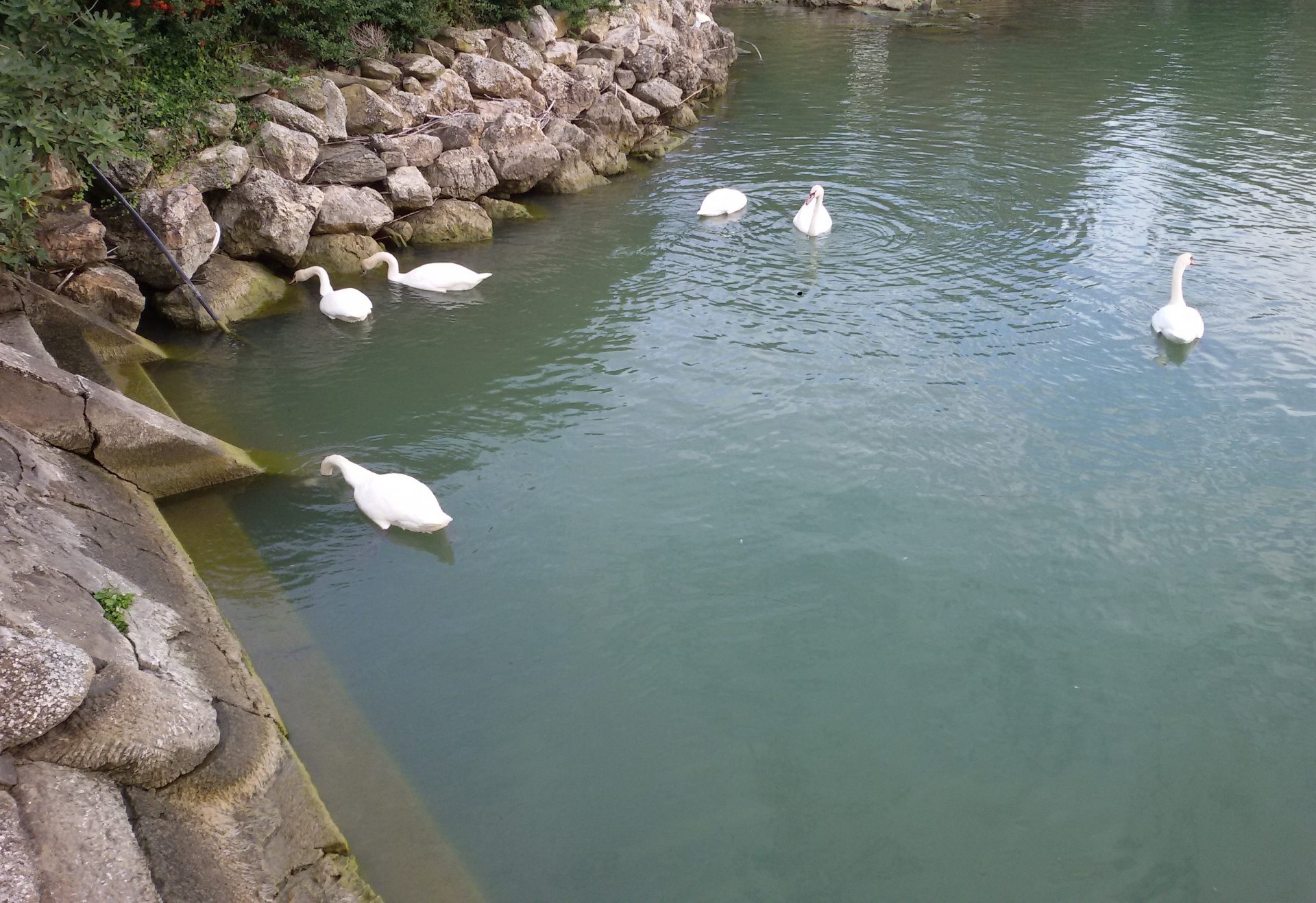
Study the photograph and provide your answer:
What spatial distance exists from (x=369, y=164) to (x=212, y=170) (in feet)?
6.75

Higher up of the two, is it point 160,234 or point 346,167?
point 346,167

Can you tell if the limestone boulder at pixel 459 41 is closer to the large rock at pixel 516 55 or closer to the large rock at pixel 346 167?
the large rock at pixel 516 55

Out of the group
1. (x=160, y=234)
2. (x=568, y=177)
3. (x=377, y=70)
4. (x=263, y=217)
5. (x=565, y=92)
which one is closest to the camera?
(x=160, y=234)

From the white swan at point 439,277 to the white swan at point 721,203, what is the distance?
342 cm

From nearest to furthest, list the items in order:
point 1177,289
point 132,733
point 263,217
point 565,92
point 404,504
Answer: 1. point 132,733
2. point 404,504
3. point 1177,289
4. point 263,217
5. point 565,92

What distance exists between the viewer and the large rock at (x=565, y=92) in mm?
15234

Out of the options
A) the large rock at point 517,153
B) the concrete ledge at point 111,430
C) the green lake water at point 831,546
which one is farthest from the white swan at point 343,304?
the large rock at point 517,153

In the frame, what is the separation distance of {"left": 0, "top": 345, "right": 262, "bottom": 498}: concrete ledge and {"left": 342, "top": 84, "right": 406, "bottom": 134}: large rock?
649 centimetres

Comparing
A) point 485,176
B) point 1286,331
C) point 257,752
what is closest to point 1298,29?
point 1286,331

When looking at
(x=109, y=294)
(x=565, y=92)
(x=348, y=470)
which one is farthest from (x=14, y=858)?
(x=565, y=92)

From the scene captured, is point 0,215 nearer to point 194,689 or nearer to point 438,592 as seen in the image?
point 438,592

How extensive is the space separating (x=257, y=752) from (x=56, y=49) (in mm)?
7587

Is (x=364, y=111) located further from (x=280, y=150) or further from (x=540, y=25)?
(x=540, y=25)

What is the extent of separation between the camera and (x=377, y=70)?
13078 millimetres
